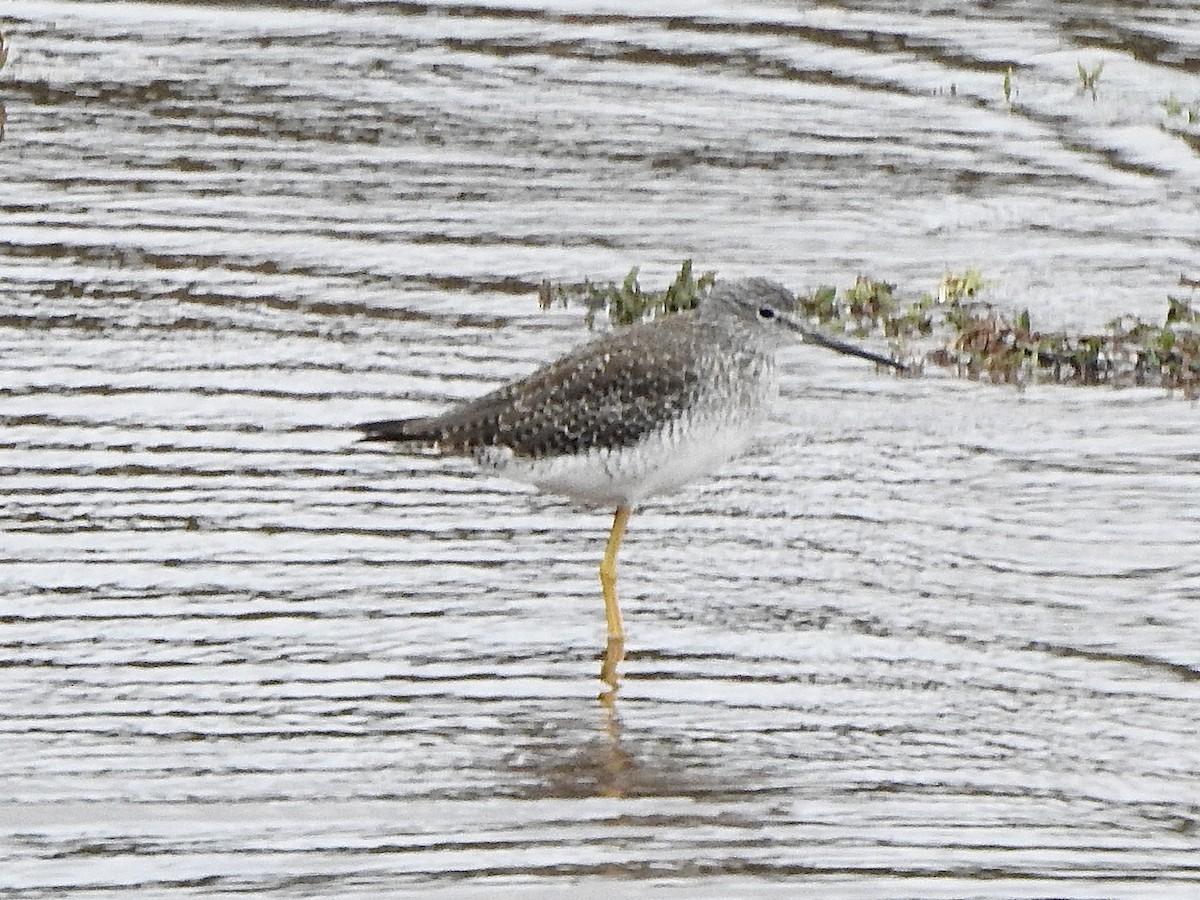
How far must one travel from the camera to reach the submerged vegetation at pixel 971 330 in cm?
1116

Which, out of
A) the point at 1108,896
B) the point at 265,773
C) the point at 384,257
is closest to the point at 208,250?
the point at 384,257

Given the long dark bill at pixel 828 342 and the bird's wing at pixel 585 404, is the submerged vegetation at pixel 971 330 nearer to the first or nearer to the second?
the long dark bill at pixel 828 342

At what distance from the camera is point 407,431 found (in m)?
8.91

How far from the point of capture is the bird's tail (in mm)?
8914

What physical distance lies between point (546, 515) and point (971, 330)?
8.58 ft

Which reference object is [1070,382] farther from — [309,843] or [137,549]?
[309,843]

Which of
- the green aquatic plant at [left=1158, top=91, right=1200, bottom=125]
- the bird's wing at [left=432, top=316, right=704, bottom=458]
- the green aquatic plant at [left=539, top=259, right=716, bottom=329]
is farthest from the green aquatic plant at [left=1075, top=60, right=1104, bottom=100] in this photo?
the bird's wing at [left=432, top=316, right=704, bottom=458]

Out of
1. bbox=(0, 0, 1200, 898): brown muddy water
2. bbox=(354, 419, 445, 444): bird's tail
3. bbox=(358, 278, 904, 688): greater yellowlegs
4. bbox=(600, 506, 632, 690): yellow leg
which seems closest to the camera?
bbox=(0, 0, 1200, 898): brown muddy water

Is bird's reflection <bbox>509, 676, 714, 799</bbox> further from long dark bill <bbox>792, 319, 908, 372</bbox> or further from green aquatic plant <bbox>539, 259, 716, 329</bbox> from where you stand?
green aquatic plant <bbox>539, 259, 716, 329</bbox>

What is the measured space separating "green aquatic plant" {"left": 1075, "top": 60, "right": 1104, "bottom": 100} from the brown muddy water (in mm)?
108

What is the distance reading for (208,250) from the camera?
12.4 m

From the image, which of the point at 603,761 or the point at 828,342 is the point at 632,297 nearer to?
the point at 828,342

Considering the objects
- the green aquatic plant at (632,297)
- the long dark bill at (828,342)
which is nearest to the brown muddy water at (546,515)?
the green aquatic plant at (632,297)

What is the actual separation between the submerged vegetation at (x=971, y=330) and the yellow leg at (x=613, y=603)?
7.37ft
